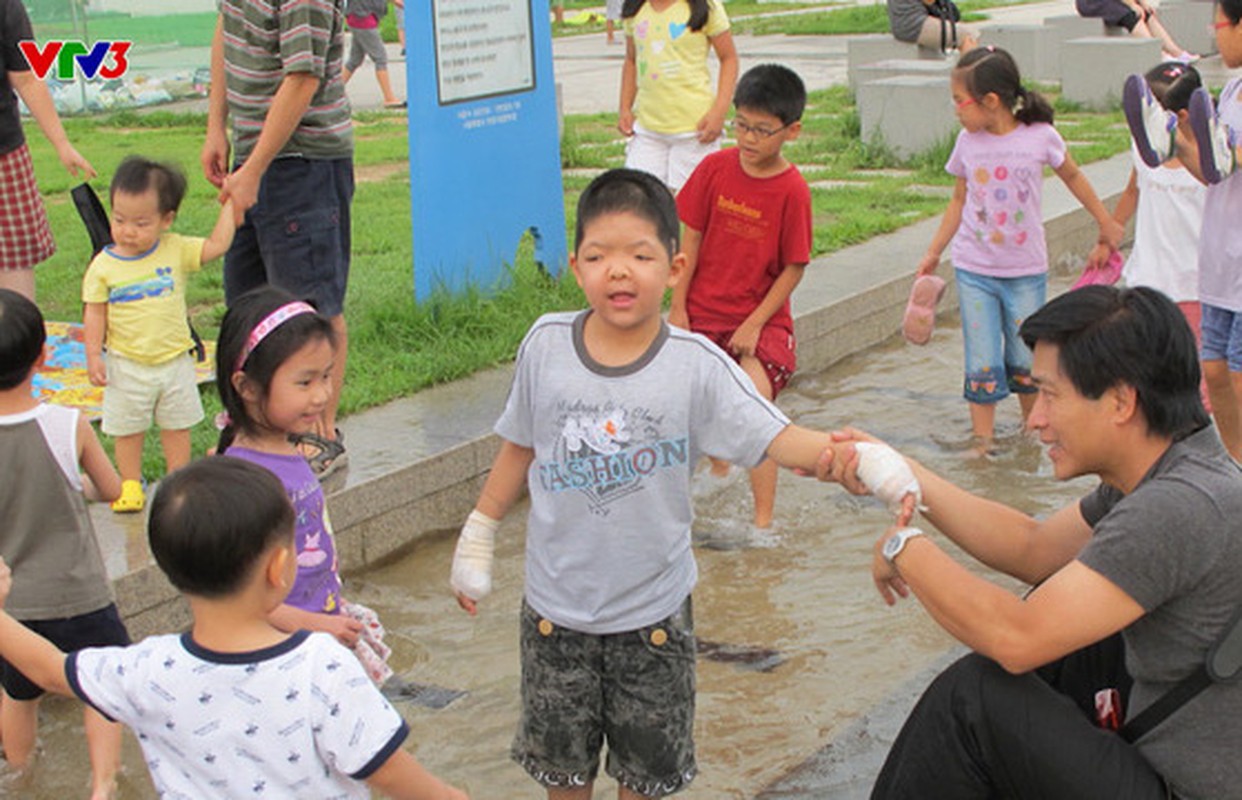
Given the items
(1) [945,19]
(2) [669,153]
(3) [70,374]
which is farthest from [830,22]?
(3) [70,374]

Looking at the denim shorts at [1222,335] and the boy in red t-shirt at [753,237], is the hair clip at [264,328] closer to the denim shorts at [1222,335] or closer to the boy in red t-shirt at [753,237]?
the boy in red t-shirt at [753,237]

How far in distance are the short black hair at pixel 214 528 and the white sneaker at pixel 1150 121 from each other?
13.2 feet

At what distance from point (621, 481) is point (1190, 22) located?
20.2 m

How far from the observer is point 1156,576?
3014 mm

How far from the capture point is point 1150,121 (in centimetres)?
576

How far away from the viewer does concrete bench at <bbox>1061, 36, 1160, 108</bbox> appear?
604 inches

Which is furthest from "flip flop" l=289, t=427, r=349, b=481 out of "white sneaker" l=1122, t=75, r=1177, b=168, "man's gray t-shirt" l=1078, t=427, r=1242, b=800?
"white sneaker" l=1122, t=75, r=1177, b=168

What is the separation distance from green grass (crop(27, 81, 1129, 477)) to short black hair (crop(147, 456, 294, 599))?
3083mm

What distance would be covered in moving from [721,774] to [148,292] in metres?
2.39

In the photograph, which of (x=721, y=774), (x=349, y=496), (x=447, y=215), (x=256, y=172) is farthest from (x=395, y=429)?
(x=721, y=774)

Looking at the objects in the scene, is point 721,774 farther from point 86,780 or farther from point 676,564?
point 86,780

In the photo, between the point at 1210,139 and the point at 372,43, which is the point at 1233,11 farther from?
the point at 372,43

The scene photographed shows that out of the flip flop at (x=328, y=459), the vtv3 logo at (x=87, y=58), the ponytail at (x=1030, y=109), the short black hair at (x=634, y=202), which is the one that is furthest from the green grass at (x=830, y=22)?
the short black hair at (x=634, y=202)

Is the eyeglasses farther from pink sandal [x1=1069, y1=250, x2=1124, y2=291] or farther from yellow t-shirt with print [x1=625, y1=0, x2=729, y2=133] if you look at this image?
yellow t-shirt with print [x1=625, y1=0, x2=729, y2=133]
